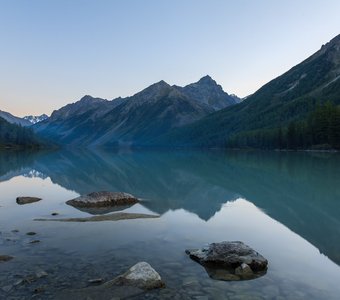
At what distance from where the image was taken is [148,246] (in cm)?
2064

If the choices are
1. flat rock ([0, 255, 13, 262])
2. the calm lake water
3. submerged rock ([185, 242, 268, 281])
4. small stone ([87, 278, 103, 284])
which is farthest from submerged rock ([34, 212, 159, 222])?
small stone ([87, 278, 103, 284])

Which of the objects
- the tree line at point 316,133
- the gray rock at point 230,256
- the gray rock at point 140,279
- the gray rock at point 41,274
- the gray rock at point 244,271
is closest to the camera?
the gray rock at point 140,279

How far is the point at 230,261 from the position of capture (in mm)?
17156

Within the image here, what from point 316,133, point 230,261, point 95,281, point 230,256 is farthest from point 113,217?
point 316,133

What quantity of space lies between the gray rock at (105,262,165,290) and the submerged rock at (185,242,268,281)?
2.68 metres

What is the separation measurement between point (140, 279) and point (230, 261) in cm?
477

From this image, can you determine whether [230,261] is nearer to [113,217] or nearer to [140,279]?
[140,279]

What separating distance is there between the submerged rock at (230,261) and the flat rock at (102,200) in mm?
17390

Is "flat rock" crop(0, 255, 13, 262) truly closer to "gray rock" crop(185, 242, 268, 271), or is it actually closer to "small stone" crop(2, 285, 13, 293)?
"small stone" crop(2, 285, 13, 293)

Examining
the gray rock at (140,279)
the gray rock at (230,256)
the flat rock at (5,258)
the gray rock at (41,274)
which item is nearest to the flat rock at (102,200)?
the flat rock at (5,258)

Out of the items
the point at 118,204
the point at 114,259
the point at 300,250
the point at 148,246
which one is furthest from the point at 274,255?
the point at 118,204

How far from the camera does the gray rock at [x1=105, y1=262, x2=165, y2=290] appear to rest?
1448cm

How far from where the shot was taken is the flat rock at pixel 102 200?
34.1 meters

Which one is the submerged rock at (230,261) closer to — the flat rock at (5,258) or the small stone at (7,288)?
the small stone at (7,288)
